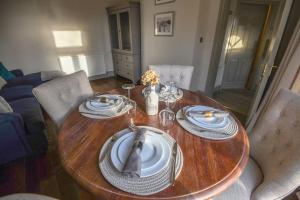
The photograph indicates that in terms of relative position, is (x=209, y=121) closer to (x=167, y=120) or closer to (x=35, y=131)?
(x=167, y=120)

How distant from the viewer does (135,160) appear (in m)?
0.63

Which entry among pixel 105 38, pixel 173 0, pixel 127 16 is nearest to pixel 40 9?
pixel 105 38

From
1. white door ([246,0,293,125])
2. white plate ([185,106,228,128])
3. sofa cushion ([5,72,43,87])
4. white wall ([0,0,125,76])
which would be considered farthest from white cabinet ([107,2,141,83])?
white plate ([185,106,228,128])

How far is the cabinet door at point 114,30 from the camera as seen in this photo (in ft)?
13.5

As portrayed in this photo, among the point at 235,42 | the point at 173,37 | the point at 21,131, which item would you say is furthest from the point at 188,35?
the point at 21,131

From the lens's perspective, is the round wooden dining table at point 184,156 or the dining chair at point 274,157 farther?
the dining chair at point 274,157

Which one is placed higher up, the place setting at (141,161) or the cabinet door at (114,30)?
the cabinet door at (114,30)

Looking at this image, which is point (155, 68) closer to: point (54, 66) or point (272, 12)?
point (272, 12)

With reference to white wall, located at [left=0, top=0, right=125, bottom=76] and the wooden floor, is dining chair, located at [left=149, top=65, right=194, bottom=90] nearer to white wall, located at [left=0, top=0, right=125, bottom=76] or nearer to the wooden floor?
the wooden floor

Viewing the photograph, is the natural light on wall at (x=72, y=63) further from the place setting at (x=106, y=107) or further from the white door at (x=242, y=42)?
the white door at (x=242, y=42)

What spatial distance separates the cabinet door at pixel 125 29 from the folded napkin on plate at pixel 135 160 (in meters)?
3.58

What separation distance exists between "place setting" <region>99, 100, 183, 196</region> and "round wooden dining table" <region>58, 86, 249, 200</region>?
22 mm

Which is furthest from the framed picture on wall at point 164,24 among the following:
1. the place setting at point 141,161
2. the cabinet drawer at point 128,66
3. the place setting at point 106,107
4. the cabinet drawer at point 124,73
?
the place setting at point 141,161

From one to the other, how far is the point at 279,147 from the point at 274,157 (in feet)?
0.21
